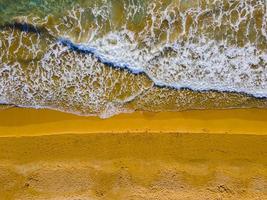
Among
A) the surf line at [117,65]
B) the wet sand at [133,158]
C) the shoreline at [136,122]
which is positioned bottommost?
the wet sand at [133,158]

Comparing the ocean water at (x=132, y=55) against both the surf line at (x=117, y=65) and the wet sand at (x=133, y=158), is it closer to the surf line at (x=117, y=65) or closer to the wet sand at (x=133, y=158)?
the surf line at (x=117, y=65)

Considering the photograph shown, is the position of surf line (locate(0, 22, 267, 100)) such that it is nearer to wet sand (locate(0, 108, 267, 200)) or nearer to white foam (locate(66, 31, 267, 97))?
white foam (locate(66, 31, 267, 97))

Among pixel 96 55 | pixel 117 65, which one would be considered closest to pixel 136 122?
pixel 117 65

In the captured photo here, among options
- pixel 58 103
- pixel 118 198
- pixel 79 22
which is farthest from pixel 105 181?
pixel 79 22

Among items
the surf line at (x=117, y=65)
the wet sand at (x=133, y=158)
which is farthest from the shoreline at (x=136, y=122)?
the surf line at (x=117, y=65)

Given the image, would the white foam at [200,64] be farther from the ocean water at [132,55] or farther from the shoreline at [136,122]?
the shoreline at [136,122]

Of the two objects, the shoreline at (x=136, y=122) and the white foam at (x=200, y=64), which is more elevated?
the white foam at (x=200, y=64)

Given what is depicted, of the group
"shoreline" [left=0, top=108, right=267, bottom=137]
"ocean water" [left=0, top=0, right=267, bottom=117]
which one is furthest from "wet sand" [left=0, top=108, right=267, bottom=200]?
"ocean water" [left=0, top=0, right=267, bottom=117]

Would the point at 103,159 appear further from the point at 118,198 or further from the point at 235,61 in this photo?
the point at 235,61
